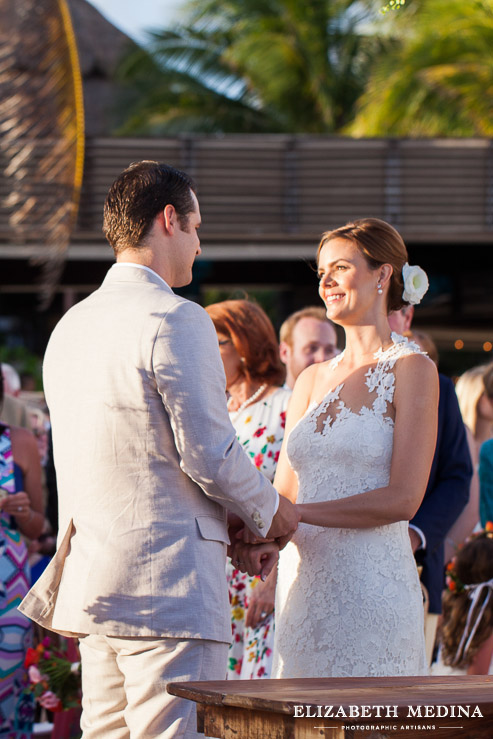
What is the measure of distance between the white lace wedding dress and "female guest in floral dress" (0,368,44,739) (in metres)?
1.64

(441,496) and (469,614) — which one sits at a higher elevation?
(441,496)

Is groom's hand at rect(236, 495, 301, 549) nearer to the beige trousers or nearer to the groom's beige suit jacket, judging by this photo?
the groom's beige suit jacket

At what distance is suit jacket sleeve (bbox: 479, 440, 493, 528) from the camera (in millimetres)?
5629

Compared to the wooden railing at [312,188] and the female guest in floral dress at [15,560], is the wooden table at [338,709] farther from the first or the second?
the wooden railing at [312,188]

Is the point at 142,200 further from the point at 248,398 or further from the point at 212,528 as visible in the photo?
the point at 248,398

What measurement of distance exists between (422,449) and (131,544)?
1.01m

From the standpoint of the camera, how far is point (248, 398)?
4445 millimetres

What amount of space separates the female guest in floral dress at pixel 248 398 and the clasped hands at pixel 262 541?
1.08 metres

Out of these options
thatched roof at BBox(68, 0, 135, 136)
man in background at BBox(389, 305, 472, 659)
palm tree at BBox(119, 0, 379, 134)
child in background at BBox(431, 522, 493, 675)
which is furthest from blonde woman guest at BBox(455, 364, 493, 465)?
thatched roof at BBox(68, 0, 135, 136)

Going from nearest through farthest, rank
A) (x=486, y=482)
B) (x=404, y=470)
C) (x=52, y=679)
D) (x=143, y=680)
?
(x=143, y=680) → (x=404, y=470) → (x=52, y=679) → (x=486, y=482)

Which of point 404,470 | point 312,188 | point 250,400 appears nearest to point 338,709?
point 404,470

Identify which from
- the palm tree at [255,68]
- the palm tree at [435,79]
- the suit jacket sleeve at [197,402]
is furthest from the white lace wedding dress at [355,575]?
the palm tree at [255,68]

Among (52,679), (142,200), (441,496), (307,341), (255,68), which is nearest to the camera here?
(142,200)

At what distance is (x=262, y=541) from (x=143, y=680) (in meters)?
0.62
